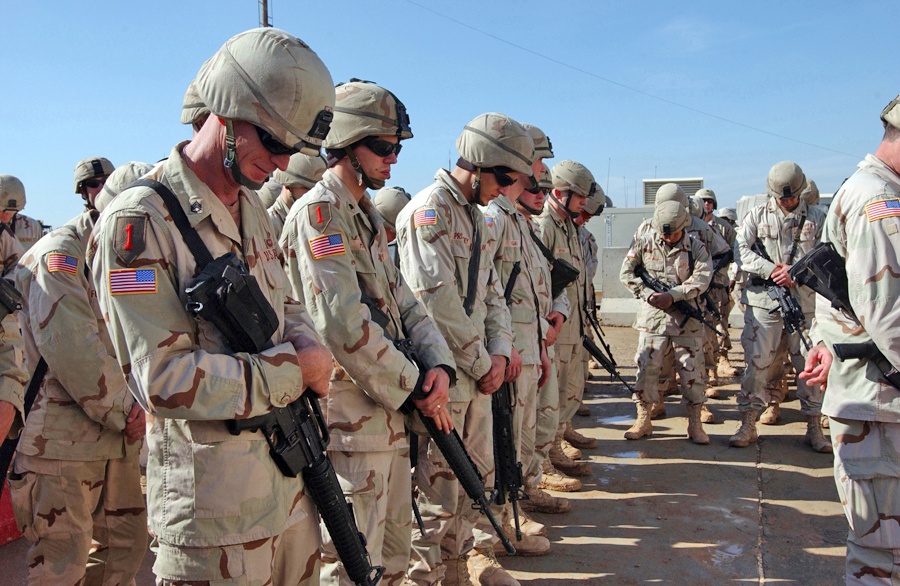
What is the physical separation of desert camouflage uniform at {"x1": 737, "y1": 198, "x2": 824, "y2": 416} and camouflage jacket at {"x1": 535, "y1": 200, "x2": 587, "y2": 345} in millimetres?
1734

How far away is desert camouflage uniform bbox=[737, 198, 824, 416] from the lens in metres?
6.88

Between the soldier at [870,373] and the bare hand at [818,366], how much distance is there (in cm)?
8

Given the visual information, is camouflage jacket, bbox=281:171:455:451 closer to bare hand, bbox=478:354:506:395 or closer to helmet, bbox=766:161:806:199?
bare hand, bbox=478:354:506:395

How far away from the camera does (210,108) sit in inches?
82.9

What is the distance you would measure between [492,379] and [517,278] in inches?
46.6

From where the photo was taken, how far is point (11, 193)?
9391 mm

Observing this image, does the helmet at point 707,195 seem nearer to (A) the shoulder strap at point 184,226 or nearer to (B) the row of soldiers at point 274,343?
(B) the row of soldiers at point 274,343

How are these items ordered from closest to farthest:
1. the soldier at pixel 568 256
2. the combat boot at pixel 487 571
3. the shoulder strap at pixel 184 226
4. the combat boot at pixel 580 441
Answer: the shoulder strap at pixel 184 226 < the combat boot at pixel 487 571 < the soldier at pixel 568 256 < the combat boot at pixel 580 441

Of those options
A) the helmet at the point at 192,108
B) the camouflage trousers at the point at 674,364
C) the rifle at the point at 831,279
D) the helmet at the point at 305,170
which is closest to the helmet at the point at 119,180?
the helmet at the point at 192,108

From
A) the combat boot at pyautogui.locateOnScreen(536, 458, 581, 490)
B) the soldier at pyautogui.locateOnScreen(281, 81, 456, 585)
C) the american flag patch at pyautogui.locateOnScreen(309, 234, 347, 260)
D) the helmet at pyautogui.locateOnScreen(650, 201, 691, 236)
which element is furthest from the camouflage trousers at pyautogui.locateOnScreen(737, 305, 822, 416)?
the american flag patch at pyautogui.locateOnScreen(309, 234, 347, 260)

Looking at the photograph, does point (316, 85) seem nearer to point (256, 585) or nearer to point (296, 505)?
point (296, 505)

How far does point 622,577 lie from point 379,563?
1.97 meters

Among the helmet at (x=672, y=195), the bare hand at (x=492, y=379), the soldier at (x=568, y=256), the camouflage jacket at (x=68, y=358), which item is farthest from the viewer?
the helmet at (x=672, y=195)

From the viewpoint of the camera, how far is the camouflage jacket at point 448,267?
3.59m
